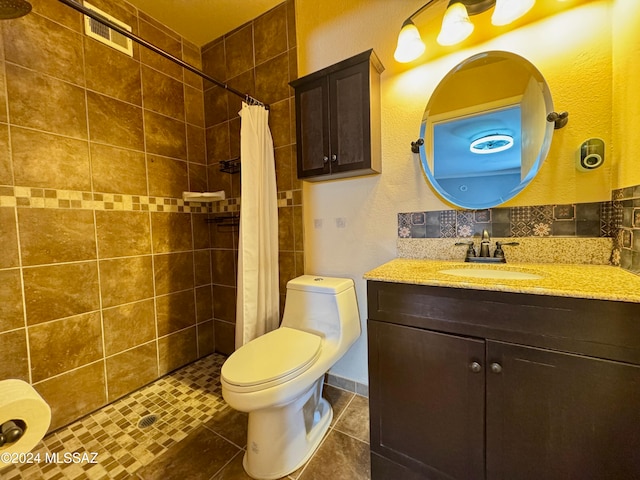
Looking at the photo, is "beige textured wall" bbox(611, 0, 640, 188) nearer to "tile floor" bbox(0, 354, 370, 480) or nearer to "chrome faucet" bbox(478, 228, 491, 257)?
"chrome faucet" bbox(478, 228, 491, 257)

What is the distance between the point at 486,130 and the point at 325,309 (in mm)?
1212

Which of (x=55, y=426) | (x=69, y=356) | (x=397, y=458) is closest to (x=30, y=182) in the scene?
(x=69, y=356)

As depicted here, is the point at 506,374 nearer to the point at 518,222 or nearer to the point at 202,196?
the point at 518,222

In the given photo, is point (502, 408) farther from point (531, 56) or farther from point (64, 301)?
point (64, 301)

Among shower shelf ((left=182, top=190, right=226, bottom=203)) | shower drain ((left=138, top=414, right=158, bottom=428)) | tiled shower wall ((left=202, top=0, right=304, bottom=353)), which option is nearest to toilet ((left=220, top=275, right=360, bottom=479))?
tiled shower wall ((left=202, top=0, right=304, bottom=353))

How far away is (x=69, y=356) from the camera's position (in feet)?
4.56

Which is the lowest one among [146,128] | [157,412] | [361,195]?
[157,412]

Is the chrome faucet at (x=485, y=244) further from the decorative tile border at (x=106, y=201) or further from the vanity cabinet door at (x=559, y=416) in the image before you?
the decorative tile border at (x=106, y=201)

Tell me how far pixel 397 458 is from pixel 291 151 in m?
1.69

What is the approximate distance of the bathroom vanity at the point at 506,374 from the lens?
2.18 feet

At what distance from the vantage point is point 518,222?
1.15m

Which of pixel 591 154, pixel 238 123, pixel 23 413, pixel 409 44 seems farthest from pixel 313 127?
pixel 23 413

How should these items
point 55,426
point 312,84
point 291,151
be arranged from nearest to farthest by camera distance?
1. point 55,426
2. point 312,84
3. point 291,151

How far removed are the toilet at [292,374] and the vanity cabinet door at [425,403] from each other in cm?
32
